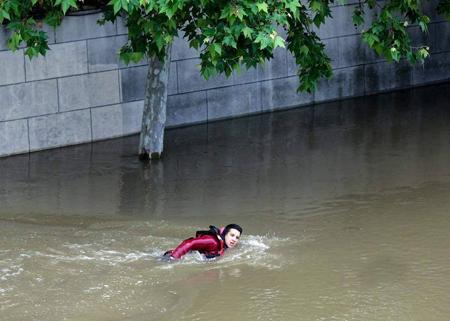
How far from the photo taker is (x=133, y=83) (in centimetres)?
1791

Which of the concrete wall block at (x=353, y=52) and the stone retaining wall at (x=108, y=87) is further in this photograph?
the concrete wall block at (x=353, y=52)

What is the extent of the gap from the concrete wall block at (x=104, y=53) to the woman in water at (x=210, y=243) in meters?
6.46

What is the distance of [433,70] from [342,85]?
2.52 meters

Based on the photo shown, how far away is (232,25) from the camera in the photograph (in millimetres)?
12055

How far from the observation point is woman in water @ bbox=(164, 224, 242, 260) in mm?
11273

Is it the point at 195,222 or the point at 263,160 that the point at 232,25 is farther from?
the point at 263,160

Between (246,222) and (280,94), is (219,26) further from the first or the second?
(280,94)

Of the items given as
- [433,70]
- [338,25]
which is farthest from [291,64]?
[433,70]

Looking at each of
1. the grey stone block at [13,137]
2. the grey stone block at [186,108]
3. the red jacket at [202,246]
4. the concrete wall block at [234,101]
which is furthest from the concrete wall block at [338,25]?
the red jacket at [202,246]

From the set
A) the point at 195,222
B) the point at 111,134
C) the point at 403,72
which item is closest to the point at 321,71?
the point at 195,222

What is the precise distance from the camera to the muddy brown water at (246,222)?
10156 mm

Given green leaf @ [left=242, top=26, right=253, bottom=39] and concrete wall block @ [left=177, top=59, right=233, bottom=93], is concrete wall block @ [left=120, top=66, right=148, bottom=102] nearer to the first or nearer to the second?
concrete wall block @ [left=177, top=59, right=233, bottom=93]

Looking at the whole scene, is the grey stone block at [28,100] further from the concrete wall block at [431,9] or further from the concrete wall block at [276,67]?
the concrete wall block at [431,9]

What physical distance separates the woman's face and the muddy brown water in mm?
163
